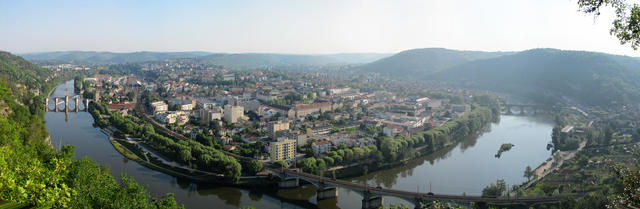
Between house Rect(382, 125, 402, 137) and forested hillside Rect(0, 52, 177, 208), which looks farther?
house Rect(382, 125, 402, 137)

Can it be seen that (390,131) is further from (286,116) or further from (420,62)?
(420,62)

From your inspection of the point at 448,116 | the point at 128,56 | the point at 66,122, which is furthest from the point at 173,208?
the point at 128,56

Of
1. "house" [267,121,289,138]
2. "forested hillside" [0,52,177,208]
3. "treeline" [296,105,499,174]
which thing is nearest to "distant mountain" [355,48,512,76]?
"treeline" [296,105,499,174]

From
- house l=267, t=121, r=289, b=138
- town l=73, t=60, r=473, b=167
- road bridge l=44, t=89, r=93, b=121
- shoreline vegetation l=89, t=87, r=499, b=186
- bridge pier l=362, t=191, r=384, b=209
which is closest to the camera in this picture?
bridge pier l=362, t=191, r=384, b=209

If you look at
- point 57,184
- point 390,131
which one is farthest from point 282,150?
point 57,184

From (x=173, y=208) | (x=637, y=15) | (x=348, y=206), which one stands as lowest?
(x=348, y=206)

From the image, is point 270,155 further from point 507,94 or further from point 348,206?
point 507,94

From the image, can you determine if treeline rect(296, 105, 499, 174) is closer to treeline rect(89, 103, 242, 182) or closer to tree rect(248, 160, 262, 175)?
tree rect(248, 160, 262, 175)
